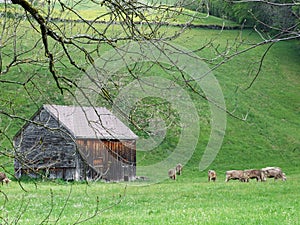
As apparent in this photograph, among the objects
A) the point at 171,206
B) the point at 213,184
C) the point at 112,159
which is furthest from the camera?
the point at 112,159

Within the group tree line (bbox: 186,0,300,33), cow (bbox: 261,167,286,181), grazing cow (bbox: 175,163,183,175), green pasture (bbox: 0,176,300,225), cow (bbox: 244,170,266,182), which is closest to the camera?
tree line (bbox: 186,0,300,33)

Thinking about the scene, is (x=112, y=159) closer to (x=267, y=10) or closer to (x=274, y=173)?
(x=274, y=173)

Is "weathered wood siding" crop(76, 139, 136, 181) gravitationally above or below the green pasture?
above

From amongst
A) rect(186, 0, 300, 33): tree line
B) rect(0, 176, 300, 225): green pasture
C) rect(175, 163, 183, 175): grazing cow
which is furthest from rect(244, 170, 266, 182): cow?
rect(186, 0, 300, 33): tree line

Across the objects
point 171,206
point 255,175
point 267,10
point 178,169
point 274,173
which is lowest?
point 171,206

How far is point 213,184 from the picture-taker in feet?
88.0

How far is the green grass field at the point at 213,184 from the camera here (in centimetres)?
1262

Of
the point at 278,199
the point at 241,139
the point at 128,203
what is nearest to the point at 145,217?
the point at 128,203

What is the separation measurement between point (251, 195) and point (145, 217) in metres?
8.11

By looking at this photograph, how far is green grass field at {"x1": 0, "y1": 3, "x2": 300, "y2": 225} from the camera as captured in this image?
12625mm

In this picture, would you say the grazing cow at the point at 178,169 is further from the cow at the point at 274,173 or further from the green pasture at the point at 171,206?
the green pasture at the point at 171,206

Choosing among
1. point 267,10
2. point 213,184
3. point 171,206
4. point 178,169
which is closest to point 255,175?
point 213,184

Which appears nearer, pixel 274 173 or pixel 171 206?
pixel 171 206

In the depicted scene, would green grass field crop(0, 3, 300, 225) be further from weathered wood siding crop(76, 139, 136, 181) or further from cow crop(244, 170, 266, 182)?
weathered wood siding crop(76, 139, 136, 181)
